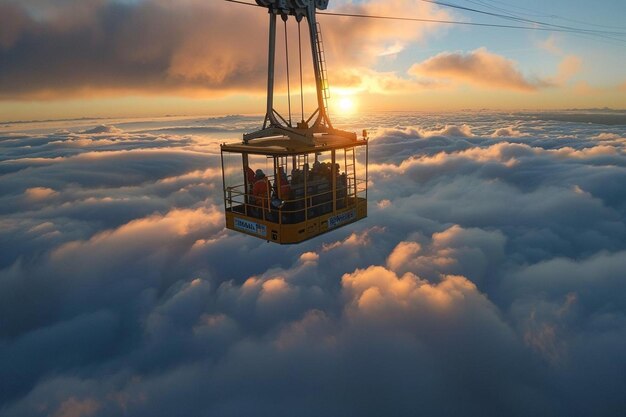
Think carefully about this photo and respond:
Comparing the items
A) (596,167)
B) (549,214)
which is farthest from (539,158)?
(549,214)

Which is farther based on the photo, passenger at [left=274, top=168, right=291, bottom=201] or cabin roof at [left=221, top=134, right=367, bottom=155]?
passenger at [left=274, top=168, right=291, bottom=201]

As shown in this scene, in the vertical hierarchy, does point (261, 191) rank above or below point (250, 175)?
below

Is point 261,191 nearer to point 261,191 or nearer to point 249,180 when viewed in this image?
point 261,191

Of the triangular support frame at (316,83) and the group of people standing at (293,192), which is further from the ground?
the triangular support frame at (316,83)

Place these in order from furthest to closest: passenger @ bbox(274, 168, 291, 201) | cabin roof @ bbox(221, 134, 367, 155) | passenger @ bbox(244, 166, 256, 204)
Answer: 1. passenger @ bbox(244, 166, 256, 204)
2. passenger @ bbox(274, 168, 291, 201)
3. cabin roof @ bbox(221, 134, 367, 155)

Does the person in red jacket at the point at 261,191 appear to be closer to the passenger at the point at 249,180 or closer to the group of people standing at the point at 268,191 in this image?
the group of people standing at the point at 268,191

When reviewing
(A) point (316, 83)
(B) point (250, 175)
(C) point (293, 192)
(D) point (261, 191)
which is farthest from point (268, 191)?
(A) point (316, 83)

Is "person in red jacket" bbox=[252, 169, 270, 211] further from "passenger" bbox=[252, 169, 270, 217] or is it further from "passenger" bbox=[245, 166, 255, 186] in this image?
"passenger" bbox=[245, 166, 255, 186]

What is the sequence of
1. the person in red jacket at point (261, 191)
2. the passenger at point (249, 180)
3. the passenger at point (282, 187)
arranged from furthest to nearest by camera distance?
the passenger at point (249, 180), the person in red jacket at point (261, 191), the passenger at point (282, 187)
